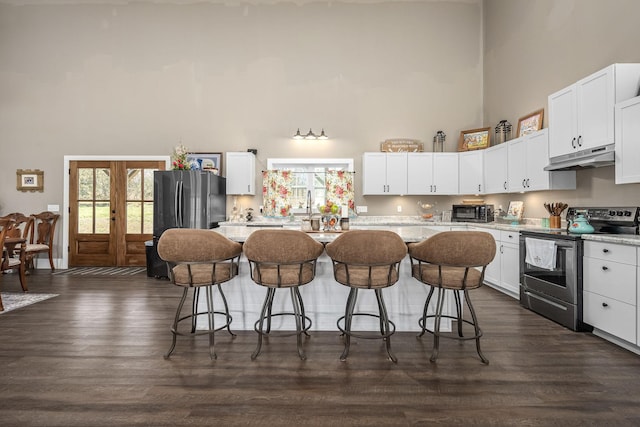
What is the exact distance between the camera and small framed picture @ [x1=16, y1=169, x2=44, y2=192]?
20.4ft

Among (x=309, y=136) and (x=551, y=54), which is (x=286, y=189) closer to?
(x=309, y=136)

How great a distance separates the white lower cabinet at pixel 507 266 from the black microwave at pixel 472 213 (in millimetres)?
630

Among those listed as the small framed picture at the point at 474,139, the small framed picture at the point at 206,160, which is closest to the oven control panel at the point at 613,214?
the small framed picture at the point at 474,139

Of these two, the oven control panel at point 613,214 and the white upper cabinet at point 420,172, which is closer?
the oven control panel at point 613,214

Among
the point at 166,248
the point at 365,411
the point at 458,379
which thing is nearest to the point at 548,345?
the point at 458,379

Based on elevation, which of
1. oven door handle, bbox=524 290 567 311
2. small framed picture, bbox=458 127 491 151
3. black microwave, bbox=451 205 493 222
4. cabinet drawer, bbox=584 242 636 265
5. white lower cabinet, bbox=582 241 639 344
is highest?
small framed picture, bbox=458 127 491 151

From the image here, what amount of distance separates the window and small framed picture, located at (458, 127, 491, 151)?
78.6 inches

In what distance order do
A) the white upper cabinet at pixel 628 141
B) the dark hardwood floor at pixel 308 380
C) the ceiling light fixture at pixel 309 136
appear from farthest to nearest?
the ceiling light fixture at pixel 309 136
the white upper cabinet at pixel 628 141
the dark hardwood floor at pixel 308 380

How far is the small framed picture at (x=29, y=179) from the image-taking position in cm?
620

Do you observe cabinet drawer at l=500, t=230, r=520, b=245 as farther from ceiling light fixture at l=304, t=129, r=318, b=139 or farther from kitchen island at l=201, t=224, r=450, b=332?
ceiling light fixture at l=304, t=129, r=318, b=139

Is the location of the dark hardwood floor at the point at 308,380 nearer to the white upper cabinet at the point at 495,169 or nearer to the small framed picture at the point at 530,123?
the white upper cabinet at the point at 495,169

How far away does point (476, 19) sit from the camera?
20.4 ft

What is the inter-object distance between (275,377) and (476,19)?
6899mm

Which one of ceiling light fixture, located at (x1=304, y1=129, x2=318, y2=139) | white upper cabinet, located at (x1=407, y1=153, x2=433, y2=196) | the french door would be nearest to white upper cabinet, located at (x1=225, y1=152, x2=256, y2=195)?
ceiling light fixture, located at (x1=304, y1=129, x2=318, y2=139)
